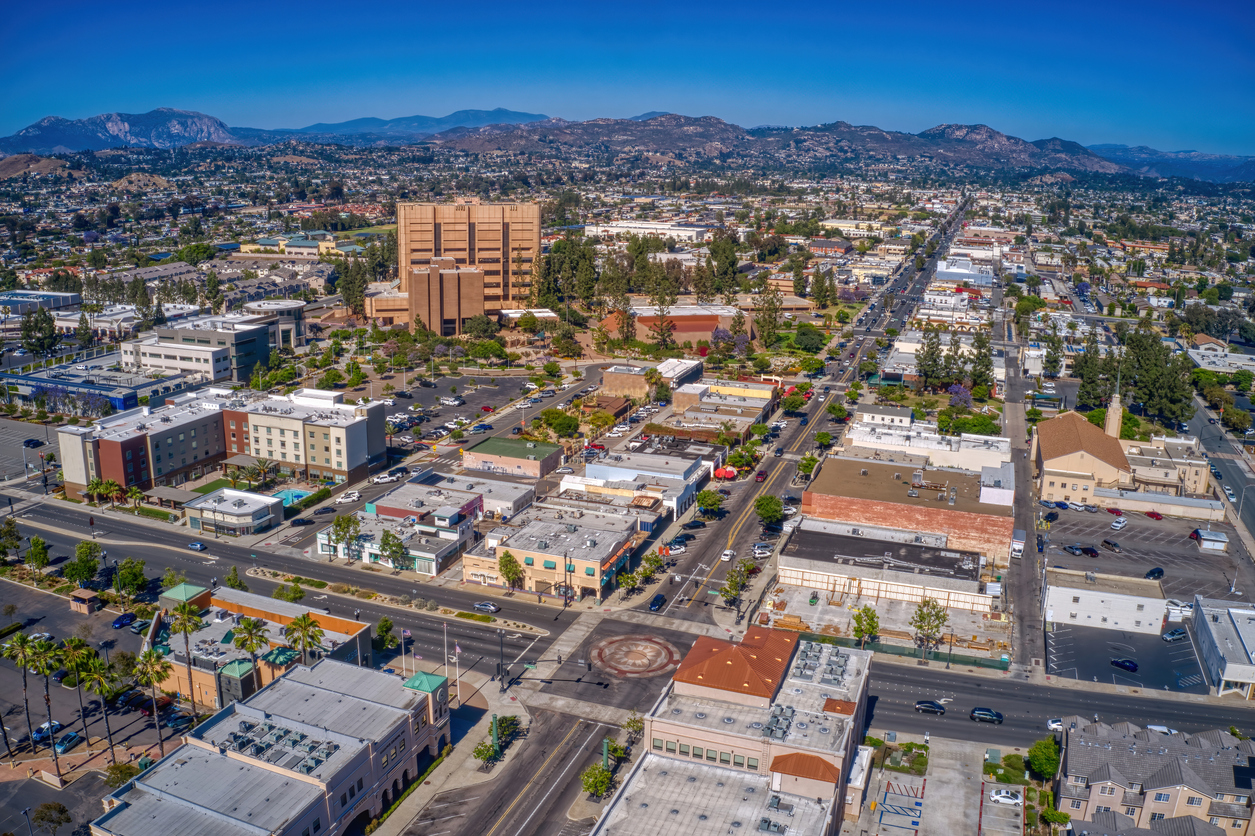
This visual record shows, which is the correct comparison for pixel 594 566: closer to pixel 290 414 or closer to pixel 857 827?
pixel 857 827

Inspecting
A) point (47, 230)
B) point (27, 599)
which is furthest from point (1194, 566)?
point (47, 230)

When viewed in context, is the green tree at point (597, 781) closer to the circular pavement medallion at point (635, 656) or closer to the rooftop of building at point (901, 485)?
the circular pavement medallion at point (635, 656)

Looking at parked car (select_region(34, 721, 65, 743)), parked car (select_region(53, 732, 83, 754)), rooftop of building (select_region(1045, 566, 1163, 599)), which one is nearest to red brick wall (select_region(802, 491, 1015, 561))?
rooftop of building (select_region(1045, 566, 1163, 599))

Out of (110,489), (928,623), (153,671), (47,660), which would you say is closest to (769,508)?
(928,623)

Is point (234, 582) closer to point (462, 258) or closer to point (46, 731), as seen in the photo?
point (46, 731)

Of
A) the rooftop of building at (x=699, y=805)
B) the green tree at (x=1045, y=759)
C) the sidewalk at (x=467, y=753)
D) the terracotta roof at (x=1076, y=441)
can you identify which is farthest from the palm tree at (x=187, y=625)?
the terracotta roof at (x=1076, y=441)

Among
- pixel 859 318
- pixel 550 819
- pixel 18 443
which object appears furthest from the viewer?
pixel 859 318
